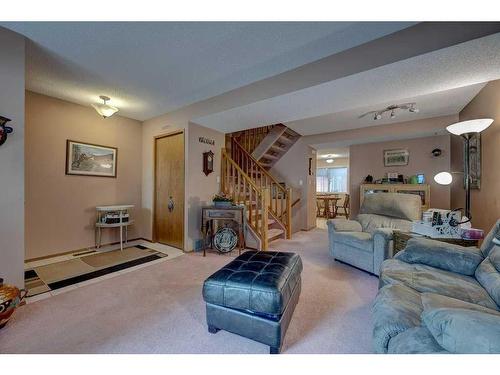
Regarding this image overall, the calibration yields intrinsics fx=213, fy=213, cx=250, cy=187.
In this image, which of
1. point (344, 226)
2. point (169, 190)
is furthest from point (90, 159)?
point (344, 226)

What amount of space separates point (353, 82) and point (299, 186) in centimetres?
354

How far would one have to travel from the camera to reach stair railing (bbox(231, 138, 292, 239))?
185 inches

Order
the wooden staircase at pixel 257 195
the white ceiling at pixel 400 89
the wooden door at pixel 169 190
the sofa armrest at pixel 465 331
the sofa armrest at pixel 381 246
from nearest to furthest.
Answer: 1. the sofa armrest at pixel 465 331
2. the white ceiling at pixel 400 89
3. the sofa armrest at pixel 381 246
4. the wooden door at pixel 169 190
5. the wooden staircase at pixel 257 195

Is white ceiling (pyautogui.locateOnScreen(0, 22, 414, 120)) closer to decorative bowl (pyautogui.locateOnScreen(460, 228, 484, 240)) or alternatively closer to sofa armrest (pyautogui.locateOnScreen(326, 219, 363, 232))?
decorative bowl (pyautogui.locateOnScreen(460, 228, 484, 240))

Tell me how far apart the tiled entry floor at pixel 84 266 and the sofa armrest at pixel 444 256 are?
312 centimetres

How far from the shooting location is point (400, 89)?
7.68ft

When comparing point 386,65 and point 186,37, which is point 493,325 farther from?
point 186,37

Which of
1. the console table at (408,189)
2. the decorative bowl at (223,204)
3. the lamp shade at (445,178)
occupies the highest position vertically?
the lamp shade at (445,178)

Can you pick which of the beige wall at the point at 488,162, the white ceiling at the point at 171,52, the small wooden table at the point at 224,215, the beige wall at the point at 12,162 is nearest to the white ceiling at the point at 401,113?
the beige wall at the point at 488,162

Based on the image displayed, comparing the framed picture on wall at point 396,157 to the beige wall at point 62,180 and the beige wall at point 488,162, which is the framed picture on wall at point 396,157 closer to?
the beige wall at point 488,162

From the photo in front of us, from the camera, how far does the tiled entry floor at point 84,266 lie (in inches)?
93.3

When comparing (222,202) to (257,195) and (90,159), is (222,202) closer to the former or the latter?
(257,195)

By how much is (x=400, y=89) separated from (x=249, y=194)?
269cm

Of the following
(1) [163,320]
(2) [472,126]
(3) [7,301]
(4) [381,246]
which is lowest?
(1) [163,320]
